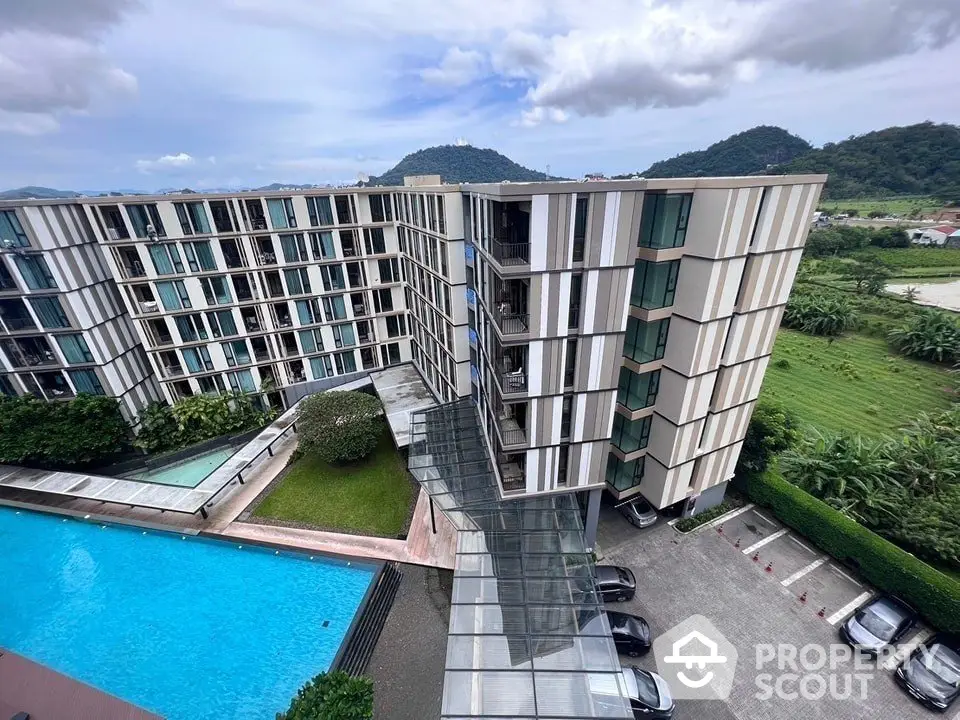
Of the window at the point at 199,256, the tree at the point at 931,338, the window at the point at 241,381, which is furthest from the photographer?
the tree at the point at 931,338

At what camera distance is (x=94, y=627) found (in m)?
19.8

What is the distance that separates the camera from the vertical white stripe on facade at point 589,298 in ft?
51.9

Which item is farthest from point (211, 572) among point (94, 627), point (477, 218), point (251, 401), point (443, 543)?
point (477, 218)

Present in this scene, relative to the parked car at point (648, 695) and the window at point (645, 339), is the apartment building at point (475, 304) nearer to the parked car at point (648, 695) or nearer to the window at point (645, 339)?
the window at point (645, 339)

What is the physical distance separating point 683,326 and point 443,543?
17373 mm

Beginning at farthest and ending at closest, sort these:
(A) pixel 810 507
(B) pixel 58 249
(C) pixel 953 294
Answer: (C) pixel 953 294 < (B) pixel 58 249 < (A) pixel 810 507

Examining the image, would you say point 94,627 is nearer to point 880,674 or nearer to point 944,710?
point 880,674

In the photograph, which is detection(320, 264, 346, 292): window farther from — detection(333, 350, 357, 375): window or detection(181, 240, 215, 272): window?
detection(181, 240, 215, 272): window

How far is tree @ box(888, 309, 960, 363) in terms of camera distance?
4328cm

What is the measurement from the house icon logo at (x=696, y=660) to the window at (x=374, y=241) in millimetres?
32873

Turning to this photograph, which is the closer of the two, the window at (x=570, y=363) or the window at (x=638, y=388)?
the window at (x=570, y=363)

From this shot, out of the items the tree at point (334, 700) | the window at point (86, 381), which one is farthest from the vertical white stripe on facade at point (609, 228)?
the window at point (86, 381)

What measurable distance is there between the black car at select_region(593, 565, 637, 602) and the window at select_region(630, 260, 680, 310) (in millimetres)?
13260

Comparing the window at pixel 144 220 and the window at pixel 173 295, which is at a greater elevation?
the window at pixel 144 220
